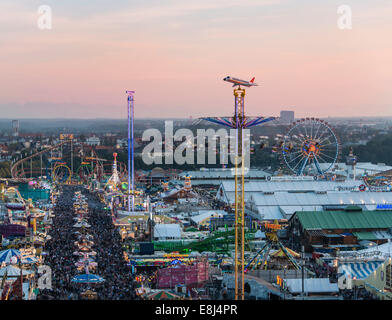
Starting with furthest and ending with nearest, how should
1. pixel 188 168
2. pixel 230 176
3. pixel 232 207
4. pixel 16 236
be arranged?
pixel 188 168 → pixel 230 176 → pixel 232 207 → pixel 16 236

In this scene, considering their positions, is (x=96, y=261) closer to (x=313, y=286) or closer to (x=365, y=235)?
(x=313, y=286)

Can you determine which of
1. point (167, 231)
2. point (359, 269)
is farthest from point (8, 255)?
point (359, 269)

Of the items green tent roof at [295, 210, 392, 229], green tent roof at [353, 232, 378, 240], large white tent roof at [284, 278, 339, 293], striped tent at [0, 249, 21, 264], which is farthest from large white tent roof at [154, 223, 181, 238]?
large white tent roof at [284, 278, 339, 293]

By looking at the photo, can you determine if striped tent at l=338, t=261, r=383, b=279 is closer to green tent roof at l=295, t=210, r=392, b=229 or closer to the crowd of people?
green tent roof at l=295, t=210, r=392, b=229

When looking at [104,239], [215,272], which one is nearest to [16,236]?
[104,239]

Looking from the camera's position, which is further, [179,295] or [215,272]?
[215,272]

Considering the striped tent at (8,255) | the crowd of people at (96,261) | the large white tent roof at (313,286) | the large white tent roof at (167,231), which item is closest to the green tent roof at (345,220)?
the large white tent roof at (167,231)

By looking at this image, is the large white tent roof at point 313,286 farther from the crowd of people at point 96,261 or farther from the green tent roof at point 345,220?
the green tent roof at point 345,220
